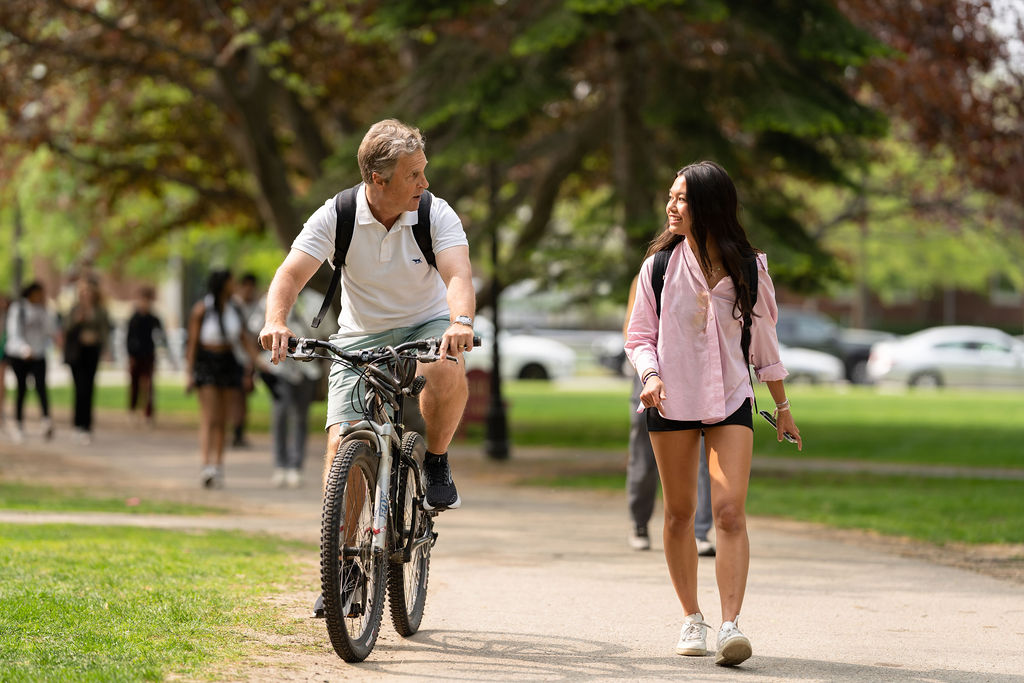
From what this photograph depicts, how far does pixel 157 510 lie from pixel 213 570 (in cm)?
351

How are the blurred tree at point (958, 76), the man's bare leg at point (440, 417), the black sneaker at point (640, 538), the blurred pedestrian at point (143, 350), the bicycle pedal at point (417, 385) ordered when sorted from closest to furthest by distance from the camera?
the bicycle pedal at point (417, 385), the man's bare leg at point (440, 417), the black sneaker at point (640, 538), the blurred tree at point (958, 76), the blurred pedestrian at point (143, 350)

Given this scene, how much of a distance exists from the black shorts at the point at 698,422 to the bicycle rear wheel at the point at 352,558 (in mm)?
1136

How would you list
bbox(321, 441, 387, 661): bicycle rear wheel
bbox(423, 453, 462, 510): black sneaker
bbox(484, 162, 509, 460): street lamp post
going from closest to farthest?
bbox(321, 441, 387, 661): bicycle rear wheel
bbox(423, 453, 462, 510): black sneaker
bbox(484, 162, 509, 460): street lamp post

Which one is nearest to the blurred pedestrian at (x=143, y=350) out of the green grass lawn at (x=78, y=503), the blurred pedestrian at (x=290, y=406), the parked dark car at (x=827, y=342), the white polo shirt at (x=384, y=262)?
the blurred pedestrian at (x=290, y=406)

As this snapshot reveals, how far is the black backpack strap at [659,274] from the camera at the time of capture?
5.86 metres

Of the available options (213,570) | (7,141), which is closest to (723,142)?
(213,570)

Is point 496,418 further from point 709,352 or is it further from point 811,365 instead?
point 811,365

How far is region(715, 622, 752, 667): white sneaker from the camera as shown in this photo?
548 centimetres

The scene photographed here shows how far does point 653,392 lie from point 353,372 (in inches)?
48.2

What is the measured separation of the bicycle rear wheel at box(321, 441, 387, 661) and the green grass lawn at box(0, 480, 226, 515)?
553cm

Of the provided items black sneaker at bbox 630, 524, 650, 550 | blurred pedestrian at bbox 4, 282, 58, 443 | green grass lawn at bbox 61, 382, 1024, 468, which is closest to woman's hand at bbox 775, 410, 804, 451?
black sneaker at bbox 630, 524, 650, 550

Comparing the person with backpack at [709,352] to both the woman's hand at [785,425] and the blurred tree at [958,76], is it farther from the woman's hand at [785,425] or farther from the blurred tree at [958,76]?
the blurred tree at [958,76]

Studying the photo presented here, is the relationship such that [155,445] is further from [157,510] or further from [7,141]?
[157,510]

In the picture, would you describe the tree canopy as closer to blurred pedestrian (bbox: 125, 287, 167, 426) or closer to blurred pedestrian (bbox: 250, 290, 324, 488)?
blurred pedestrian (bbox: 250, 290, 324, 488)
